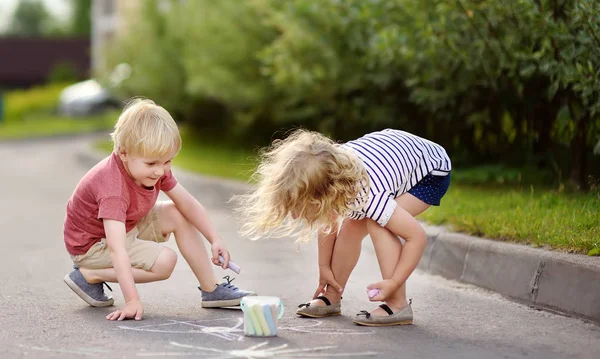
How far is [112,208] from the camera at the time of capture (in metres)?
4.84

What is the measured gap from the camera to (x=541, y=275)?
5.34 meters

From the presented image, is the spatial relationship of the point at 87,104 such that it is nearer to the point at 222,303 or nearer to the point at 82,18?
the point at 222,303

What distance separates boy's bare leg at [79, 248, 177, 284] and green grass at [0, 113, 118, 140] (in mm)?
20708

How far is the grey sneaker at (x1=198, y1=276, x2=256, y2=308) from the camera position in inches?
205

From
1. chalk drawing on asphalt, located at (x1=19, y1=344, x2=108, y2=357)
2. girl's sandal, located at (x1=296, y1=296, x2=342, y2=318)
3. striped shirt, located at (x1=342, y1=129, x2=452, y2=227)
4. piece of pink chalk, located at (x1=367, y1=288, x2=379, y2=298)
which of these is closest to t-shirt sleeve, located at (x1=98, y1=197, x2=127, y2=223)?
chalk drawing on asphalt, located at (x1=19, y1=344, x2=108, y2=357)

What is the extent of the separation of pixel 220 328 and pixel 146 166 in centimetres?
89

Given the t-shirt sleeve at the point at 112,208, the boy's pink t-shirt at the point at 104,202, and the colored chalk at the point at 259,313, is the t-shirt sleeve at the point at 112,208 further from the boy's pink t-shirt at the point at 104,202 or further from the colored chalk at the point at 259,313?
the colored chalk at the point at 259,313

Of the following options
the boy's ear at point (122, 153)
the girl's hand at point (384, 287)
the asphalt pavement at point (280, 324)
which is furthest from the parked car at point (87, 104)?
the girl's hand at point (384, 287)

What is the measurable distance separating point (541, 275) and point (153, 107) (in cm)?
229

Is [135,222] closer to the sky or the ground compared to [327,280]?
closer to the sky

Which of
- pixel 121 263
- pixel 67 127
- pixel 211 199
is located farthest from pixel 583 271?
pixel 67 127

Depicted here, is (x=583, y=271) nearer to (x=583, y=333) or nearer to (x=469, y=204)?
(x=583, y=333)

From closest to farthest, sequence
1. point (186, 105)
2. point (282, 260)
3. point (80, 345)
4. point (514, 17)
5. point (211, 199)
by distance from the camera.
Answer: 1. point (80, 345)
2. point (282, 260)
3. point (514, 17)
4. point (211, 199)
5. point (186, 105)

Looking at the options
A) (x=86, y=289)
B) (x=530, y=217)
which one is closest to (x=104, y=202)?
(x=86, y=289)
